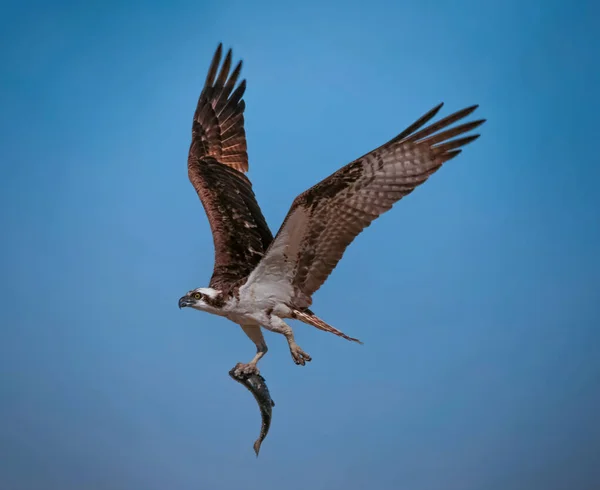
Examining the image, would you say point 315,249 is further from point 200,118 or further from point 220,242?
point 200,118

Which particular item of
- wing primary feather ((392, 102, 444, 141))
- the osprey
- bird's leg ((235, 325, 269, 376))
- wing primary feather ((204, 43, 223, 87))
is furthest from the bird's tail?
wing primary feather ((204, 43, 223, 87))

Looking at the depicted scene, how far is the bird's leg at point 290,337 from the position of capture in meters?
5.68

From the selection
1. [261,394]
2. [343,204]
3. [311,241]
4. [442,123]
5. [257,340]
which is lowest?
[261,394]

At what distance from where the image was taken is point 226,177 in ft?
24.3

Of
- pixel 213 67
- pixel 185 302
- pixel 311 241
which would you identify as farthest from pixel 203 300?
pixel 213 67

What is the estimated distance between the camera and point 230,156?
7852 mm

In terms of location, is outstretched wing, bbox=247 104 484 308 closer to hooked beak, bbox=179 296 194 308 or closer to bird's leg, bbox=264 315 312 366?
bird's leg, bbox=264 315 312 366

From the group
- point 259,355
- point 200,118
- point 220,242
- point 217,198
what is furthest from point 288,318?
point 200,118

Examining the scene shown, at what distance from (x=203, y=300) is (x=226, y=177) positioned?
1998 millimetres

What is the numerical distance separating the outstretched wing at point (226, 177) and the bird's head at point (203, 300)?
191 mm

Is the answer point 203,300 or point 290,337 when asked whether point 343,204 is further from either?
point 203,300

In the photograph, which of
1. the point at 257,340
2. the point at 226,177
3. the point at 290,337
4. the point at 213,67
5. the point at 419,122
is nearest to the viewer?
the point at 419,122

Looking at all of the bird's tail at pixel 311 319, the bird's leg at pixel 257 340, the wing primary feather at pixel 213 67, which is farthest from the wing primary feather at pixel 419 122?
the wing primary feather at pixel 213 67

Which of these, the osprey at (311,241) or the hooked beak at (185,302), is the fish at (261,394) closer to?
the osprey at (311,241)
